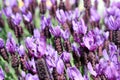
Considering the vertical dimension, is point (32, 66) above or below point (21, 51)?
below

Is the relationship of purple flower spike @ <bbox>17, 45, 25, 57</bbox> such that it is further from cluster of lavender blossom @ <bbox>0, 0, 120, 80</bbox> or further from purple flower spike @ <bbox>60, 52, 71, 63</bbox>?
purple flower spike @ <bbox>60, 52, 71, 63</bbox>

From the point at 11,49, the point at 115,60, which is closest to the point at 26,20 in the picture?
the point at 11,49

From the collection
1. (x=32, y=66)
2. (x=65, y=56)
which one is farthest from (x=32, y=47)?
(x=65, y=56)

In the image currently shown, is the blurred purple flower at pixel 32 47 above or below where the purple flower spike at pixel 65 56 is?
above

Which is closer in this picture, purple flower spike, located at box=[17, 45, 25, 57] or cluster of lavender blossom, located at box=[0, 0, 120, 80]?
cluster of lavender blossom, located at box=[0, 0, 120, 80]

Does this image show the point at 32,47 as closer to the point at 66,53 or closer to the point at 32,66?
the point at 32,66

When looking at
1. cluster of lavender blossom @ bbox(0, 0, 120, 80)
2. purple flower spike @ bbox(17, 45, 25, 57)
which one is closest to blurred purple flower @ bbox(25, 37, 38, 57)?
cluster of lavender blossom @ bbox(0, 0, 120, 80)

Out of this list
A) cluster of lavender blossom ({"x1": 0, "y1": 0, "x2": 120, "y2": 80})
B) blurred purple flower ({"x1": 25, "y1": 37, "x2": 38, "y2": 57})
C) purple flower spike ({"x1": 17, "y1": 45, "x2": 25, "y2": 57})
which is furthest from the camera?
purple flower spike ({"x1": 17, "y1": 45, "x2": 25, "y2": 57})

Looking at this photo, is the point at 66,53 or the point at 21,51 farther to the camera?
the point at 21,51

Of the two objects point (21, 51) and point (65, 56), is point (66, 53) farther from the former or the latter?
point (21, 51)

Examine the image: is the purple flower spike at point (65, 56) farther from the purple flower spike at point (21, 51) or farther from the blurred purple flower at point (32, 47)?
the purple flower spike at point (21, 51)

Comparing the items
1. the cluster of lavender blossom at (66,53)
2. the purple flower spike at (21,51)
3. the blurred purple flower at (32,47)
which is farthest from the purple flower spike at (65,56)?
the purple flower spike at (21,51)
